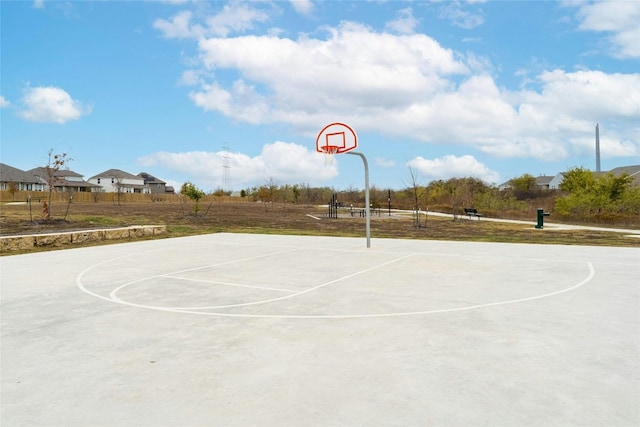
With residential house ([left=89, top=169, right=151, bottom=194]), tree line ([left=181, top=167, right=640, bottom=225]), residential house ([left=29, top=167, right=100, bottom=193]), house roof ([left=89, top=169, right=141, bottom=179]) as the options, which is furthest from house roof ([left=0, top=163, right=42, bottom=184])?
tree line ([left=181, top=167, right=640, bottom=225])

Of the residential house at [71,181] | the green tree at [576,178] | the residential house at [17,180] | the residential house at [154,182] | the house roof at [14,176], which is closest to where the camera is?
the green tree at [576,178]

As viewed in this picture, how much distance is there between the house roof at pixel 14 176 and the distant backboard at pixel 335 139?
65691 millimetres

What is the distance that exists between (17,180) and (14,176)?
0.88 metres

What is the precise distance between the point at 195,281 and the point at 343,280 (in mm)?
2685

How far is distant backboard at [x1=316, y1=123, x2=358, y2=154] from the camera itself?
14.0m

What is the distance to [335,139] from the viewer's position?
47.6 ft

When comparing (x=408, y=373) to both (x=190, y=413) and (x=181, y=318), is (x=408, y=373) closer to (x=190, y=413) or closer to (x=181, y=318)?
(x=190, y=413)

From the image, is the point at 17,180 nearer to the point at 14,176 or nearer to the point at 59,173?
the point at 14,176

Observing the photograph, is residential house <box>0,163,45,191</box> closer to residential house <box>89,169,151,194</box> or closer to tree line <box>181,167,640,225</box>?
residential house <box>89,169,151,194</box>

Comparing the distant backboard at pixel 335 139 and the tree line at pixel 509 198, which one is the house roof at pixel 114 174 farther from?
the distant backboard at pixel 335 139

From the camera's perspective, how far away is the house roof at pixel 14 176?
2520 inches

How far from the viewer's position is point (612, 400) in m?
3.32

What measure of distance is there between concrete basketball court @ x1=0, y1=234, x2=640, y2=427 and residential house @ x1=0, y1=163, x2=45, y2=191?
66.2 m

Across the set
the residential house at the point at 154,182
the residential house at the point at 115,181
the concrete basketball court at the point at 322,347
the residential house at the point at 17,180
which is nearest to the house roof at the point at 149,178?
the residential house at the point at 154,182
